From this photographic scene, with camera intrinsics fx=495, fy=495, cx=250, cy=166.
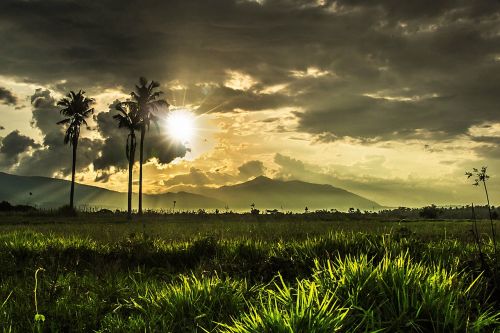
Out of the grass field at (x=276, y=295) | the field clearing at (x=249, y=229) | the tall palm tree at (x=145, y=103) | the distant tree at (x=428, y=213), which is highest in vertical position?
the tall palm tree at (x=145, y=103)

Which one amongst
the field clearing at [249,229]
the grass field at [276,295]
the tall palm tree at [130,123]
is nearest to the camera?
the grass field at [276,295]

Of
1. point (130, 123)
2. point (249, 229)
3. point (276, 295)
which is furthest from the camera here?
point (130, 123)

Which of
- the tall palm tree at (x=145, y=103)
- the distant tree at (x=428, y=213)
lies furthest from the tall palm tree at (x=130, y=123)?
the distant tree at (x=428, y=213)

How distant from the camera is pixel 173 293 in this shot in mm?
8227

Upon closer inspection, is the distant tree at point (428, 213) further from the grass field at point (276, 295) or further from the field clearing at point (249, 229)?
the grass field at point (276, 295)

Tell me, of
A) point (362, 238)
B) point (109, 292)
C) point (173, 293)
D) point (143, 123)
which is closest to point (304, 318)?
point (173, 293)

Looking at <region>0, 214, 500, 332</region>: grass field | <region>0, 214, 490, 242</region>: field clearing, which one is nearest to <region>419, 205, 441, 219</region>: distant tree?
<region>0, 214, 490, 242</region>: field clearing

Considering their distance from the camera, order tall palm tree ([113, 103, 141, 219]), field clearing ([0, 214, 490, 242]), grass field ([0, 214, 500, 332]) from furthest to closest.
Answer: tall palm tree ([113, 103, 141, 219]), field clearing ([0, 214, 490, 242]), grass field ([0, 214, 500, 332])

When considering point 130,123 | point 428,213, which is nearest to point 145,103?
point 130,123

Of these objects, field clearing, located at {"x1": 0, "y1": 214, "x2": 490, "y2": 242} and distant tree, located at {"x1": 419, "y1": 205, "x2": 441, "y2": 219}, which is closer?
field clearing, located at {"x1": 0, "y1": 214, "x2": 490, "y2": 242}

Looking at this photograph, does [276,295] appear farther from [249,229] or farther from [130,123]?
[130,123]

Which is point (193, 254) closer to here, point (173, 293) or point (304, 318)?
point (173, 293)

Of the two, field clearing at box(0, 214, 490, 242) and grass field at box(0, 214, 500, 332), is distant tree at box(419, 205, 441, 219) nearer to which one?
field clearing at box(0, 214, 490, 242)

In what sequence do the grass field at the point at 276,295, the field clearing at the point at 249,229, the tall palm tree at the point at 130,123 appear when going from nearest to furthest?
1. the grass field at the point at 276,295
2. the field clearing at the point at 249,229
3. the tall palm tree at the point at 130,123
